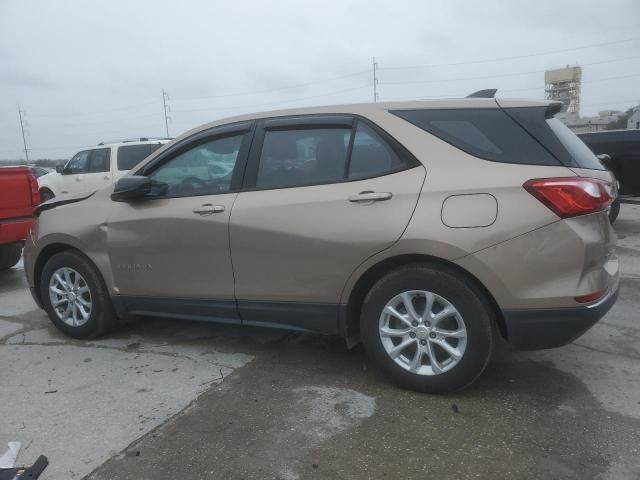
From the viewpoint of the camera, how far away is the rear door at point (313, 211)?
317 centimetres

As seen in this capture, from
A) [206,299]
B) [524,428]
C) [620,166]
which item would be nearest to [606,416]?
[524,428]

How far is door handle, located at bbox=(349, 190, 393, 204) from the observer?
3148mm

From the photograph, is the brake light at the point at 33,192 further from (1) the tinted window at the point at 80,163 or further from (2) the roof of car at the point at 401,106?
(1) the tinted window at the point at 80,163

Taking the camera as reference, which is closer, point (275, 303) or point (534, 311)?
point (534, 311)

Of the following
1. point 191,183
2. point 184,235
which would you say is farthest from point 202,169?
point 184,235

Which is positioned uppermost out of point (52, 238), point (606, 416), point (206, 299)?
point (52, 238)

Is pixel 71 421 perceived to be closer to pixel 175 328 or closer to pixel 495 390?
pixel 175 328

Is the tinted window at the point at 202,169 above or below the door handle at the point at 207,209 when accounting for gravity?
above

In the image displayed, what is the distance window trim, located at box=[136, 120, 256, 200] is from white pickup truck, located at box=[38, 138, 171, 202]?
887 centimetres

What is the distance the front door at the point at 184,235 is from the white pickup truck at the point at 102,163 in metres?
8.94

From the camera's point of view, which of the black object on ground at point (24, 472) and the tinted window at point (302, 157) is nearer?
the black object on ground at point (24, 472)

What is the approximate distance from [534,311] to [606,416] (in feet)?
2.29

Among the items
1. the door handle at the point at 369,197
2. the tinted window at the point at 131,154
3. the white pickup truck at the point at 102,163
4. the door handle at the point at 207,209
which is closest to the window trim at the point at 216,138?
the door handle at the point at 207,209

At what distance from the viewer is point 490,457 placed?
8.55 feet
